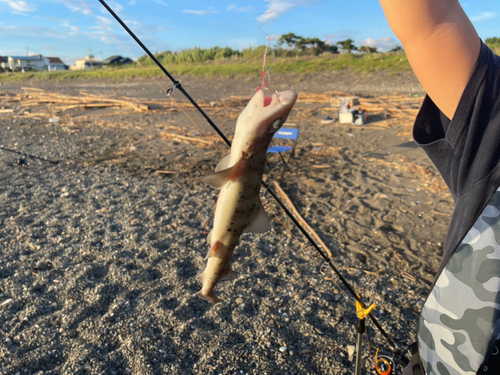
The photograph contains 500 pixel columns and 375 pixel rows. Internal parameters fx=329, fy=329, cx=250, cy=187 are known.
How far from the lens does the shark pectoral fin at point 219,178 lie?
1.60m

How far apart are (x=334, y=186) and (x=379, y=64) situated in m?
17.8

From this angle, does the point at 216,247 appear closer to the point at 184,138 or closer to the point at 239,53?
the point at 184,138

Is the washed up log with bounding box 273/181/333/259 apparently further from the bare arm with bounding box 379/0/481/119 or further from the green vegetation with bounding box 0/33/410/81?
the green vegetation with bounding box 0/33/410/81

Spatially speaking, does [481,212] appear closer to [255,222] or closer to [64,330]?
[255,222]

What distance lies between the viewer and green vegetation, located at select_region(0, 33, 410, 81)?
2228 cm

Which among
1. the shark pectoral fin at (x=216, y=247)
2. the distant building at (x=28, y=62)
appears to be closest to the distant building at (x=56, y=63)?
the distant building at (x=28, y=62)

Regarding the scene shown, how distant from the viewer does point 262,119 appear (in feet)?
4.92

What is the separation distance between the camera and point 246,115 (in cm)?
160

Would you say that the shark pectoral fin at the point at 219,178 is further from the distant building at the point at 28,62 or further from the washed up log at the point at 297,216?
the distant building at the point at 28,62

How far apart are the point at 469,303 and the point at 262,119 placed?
47.0 inches

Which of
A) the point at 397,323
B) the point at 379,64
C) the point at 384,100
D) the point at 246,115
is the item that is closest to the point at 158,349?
the point at 397,323

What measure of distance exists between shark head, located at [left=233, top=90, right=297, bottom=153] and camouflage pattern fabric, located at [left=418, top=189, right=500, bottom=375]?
3.10 ft

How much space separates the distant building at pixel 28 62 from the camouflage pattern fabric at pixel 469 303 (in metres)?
100

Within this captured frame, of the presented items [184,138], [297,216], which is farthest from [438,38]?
[184,138]
